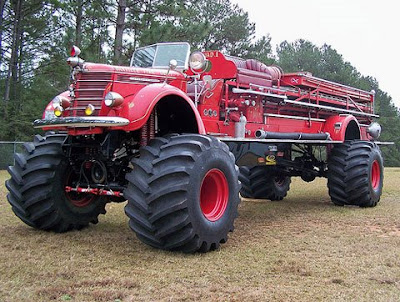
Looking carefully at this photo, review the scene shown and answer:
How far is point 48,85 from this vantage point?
24.9 metres

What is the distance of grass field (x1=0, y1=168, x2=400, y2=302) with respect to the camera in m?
3.47

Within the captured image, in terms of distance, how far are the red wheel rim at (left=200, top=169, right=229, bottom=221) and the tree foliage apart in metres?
13.0

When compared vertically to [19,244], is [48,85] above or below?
above

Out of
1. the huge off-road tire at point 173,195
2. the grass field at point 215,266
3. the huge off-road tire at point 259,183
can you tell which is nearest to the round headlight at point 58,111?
the huge off-road tire at point 173,195

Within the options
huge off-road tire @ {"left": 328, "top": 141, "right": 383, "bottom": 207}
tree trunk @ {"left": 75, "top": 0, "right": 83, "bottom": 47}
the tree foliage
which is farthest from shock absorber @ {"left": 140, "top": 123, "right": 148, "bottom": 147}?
tree trunk @ {"left": 75, "top": 0, "right": 83, "bottom": 47}

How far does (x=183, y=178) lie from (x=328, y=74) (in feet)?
150

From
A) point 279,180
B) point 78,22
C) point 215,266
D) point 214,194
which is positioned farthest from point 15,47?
point 215,266

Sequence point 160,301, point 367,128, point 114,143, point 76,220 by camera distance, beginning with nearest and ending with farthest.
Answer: point 160,301, point 114,143, point 76,220, point 367,128

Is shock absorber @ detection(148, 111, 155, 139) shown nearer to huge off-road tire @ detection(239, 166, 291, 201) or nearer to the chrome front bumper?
the chrome front bumper

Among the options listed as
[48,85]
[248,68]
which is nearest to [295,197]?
[248,68]

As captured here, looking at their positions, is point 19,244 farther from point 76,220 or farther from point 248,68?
point 248,68

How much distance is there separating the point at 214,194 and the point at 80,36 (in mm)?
19607

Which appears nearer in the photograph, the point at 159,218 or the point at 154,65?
the point at 159,218

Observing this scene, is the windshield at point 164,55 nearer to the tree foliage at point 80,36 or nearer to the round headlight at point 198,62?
the round headlight at point 198,62
